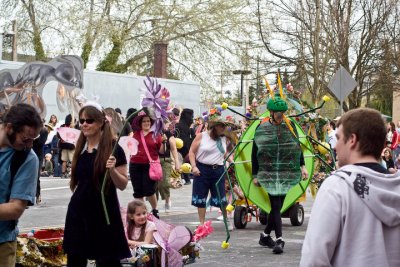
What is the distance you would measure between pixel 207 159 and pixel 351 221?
836cm

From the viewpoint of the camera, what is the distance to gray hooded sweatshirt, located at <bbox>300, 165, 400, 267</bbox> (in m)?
3.55

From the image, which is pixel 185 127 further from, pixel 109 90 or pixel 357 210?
pixel 357 210

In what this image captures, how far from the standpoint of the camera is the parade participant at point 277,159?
32.7 feet

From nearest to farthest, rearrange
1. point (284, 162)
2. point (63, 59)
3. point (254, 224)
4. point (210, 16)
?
point (284, 162) → point (254, 224) → point (63, 59) → point (210, 16)

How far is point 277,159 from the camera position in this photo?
395 inches

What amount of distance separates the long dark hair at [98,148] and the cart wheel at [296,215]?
6.76 meters

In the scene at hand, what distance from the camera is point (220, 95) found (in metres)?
41.9

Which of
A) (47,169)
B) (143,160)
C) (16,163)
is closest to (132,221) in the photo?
(16,163)

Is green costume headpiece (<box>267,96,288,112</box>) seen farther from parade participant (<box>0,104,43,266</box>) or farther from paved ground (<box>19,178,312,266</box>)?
parade participant (<box>0,104,43,266</box>)

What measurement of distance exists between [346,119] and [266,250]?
6.63m

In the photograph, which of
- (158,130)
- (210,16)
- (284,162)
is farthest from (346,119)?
(210,16)

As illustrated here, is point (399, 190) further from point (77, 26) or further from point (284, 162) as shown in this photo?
point (77, 26)

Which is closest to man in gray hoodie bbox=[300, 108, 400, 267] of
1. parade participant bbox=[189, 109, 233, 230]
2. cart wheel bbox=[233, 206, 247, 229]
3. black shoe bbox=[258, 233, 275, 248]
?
black shoe bbox=[258, 233, 275, 248]

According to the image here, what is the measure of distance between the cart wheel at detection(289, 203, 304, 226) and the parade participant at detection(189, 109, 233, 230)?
1.12 m
